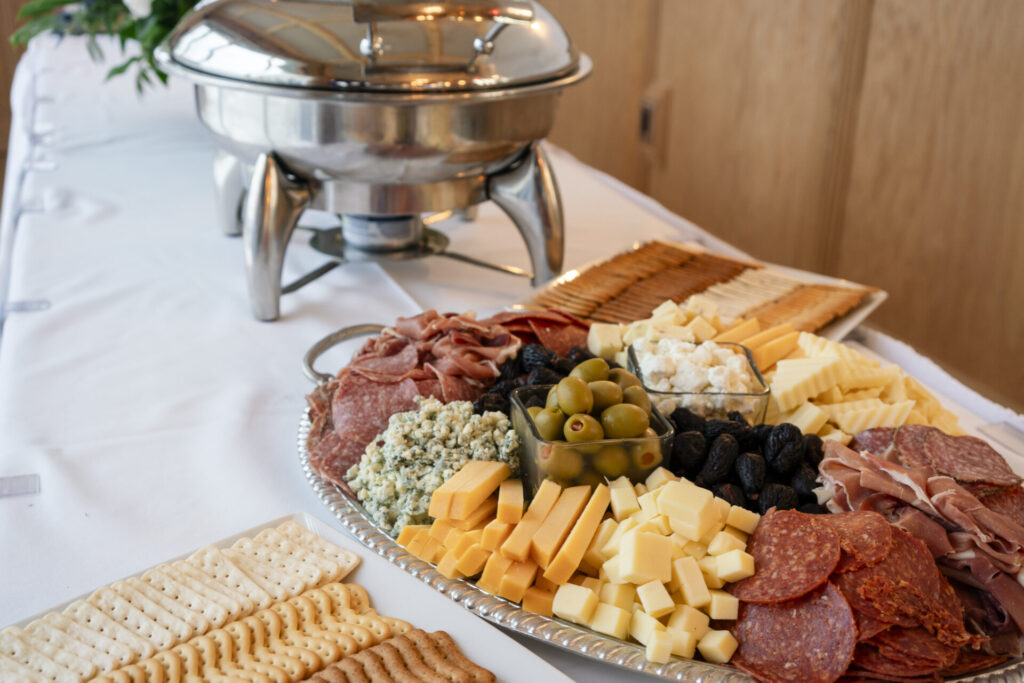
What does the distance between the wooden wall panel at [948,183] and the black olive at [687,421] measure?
148 centimetres

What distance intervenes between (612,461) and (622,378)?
4.6 inches

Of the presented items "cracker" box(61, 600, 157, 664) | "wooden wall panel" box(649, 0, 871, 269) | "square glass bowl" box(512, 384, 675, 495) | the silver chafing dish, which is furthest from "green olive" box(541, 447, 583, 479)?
"wooden wall panel" box(649, 0, 871, 269)

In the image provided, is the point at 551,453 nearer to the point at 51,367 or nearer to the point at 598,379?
the point at 598,379

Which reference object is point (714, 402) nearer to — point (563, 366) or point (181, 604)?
point (563, 366)

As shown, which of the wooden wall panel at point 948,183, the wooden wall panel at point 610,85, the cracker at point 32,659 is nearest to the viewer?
the cracker at point 32,659

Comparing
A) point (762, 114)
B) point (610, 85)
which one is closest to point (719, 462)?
point (762, 114)

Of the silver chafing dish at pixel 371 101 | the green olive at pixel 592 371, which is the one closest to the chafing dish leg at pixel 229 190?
the silver chafing dish at pixel 371 101

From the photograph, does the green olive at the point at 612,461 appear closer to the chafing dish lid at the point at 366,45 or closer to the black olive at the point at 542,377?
the black olive at the point at 542,377

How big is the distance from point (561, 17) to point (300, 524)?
2.85 metres

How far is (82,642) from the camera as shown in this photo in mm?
639

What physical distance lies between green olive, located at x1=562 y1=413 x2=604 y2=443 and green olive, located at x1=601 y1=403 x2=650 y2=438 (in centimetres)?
1

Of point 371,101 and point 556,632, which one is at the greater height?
point 371,101

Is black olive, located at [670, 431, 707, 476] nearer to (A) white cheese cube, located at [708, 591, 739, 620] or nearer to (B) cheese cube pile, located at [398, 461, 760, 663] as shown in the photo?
(B) cheese cube pile, located at [398, 461, 760, 663]

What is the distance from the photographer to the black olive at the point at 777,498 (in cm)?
78
